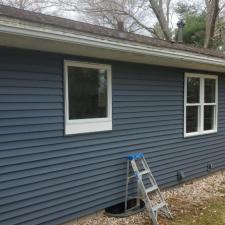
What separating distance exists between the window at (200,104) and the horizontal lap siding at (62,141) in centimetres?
51

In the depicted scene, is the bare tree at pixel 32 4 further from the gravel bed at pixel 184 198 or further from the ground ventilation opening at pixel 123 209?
the ground ventilation opening at pixel 123 209

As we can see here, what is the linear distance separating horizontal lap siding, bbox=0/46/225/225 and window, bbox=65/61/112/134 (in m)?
0.12

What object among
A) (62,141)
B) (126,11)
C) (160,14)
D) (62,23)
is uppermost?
(126,11)

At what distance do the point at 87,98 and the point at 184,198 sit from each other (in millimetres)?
2649

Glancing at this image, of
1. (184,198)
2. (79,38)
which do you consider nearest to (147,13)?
(184,198)

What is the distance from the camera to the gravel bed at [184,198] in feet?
16.1

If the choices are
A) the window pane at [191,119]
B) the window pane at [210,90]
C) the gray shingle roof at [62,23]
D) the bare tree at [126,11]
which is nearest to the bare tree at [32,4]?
the bare tree at [126,11]

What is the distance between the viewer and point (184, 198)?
6.04 m

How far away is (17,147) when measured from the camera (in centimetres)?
402

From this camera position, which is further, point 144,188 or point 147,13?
point 147,13

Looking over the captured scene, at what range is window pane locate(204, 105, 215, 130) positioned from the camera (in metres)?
7.64

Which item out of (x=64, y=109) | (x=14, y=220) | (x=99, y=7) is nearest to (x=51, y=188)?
(x=14, y=220)

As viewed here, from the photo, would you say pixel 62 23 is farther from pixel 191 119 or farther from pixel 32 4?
pixel 32 4

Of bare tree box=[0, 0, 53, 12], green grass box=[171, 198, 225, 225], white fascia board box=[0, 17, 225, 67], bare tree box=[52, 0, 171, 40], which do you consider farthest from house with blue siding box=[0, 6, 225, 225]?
bare tree box=[0, 0, 53, 12]
